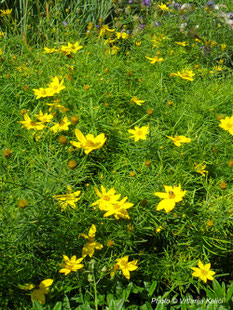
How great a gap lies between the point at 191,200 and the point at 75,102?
3.08 feet

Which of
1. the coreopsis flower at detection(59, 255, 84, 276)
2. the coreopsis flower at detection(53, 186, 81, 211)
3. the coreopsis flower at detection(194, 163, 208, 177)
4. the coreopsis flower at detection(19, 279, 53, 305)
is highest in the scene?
the coreopsis flower at detection(53, 186, 81, 211)

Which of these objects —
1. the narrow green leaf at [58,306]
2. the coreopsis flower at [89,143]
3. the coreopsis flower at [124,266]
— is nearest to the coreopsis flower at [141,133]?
the coreopsis flower at [89,143]

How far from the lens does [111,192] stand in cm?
166

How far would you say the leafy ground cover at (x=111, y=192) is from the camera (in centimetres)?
165

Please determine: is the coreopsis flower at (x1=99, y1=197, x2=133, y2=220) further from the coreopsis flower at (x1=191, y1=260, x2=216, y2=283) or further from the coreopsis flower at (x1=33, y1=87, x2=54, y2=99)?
the coreopsis flower at (x1=33, y1=87, x2=54, y2=99)

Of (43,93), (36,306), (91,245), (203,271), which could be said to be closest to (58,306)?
(36,306)

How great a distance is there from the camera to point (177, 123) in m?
2.24

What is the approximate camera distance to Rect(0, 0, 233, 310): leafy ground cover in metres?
1.65

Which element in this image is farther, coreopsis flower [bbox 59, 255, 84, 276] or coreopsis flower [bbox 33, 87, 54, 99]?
coreopsis flower [bbox 33, 87, 54, 99]

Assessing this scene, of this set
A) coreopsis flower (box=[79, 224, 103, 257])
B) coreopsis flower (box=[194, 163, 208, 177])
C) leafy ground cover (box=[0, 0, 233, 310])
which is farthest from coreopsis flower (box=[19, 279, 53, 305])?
coreopsis flower (box=[194, 163, 208, 177])

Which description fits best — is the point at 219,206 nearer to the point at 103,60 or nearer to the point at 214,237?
the point at 214,237

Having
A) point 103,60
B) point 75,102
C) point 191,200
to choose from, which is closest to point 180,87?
point 103,60

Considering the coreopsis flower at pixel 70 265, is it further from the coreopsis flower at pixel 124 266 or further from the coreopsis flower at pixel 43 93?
the coreopsis flower at pixel 43 93

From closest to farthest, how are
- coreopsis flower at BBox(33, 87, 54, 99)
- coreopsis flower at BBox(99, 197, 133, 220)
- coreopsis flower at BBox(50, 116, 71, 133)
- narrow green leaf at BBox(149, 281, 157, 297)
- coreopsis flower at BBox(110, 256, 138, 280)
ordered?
coreopsis flower at BBox(99, 197, 133, 220) < coreopsis flower at BBox(110, 256, 138, 280) < narrow green leaf at BBox(149, 281, 157, 297) < coreopsis flower at BBox(50, 116, 71, 133) < coreopsis flower at BBox(33, 87, 54, 99)
